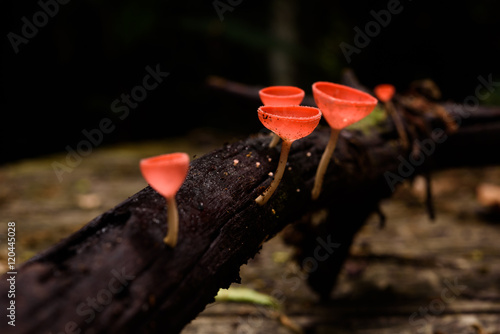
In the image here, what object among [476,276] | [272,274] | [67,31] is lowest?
[476,276]

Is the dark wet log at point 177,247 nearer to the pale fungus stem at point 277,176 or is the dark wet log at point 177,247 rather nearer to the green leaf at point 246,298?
the pale fungus stem at point 277,176

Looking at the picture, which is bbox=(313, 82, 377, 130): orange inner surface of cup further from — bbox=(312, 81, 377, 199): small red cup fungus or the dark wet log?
the dark wet log

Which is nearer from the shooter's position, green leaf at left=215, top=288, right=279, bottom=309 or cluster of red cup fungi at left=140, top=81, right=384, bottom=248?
cluster of red cup fungi at left=140, top=81, right=384, bottom=248

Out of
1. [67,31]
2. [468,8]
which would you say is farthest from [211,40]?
[468,8]

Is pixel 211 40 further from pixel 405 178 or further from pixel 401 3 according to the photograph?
pixel 405 178

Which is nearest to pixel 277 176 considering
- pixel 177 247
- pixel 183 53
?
pixel 177 247

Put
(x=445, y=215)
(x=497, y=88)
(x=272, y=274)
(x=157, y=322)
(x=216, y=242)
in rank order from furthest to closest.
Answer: (x=497, y=88)
(x=445, y=215)
(x=272, y=274)
(x=216, y=242)
(x=157, y=322)

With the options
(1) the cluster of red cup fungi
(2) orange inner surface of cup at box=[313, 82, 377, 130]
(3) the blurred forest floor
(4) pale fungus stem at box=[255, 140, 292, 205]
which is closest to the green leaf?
(3) the blurred forest floor
